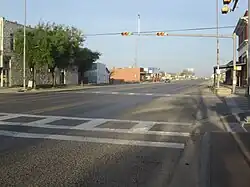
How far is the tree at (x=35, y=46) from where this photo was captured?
160 ft

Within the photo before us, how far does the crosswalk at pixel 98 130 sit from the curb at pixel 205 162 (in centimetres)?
57

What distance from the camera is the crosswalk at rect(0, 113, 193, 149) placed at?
11.0 m

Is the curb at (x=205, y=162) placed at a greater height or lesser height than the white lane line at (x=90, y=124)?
lesser

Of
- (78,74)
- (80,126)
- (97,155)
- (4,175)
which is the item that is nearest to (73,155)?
(97,155)

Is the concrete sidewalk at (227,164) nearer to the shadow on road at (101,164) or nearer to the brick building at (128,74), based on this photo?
the shadow on road at (101,164)

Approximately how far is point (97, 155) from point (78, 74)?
7569 centimetres

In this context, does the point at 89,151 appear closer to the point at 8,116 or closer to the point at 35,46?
the point at 8,116

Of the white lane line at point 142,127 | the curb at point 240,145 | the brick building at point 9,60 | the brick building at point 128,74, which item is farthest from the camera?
the brick building at point 128,74

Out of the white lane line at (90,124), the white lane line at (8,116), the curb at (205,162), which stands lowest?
the curb at (205,162)

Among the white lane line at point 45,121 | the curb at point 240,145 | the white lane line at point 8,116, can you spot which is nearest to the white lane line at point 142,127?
the curb at point 240,145

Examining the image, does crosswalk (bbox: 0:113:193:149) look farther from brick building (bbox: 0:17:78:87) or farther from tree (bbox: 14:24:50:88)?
brick building (bbox: 0:17:78:87)

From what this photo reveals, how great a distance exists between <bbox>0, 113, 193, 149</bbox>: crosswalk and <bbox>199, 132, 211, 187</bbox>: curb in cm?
57

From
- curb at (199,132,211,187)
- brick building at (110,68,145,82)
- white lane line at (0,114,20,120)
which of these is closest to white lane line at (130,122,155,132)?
curb at (199,132,211,187)

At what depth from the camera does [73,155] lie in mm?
8734
